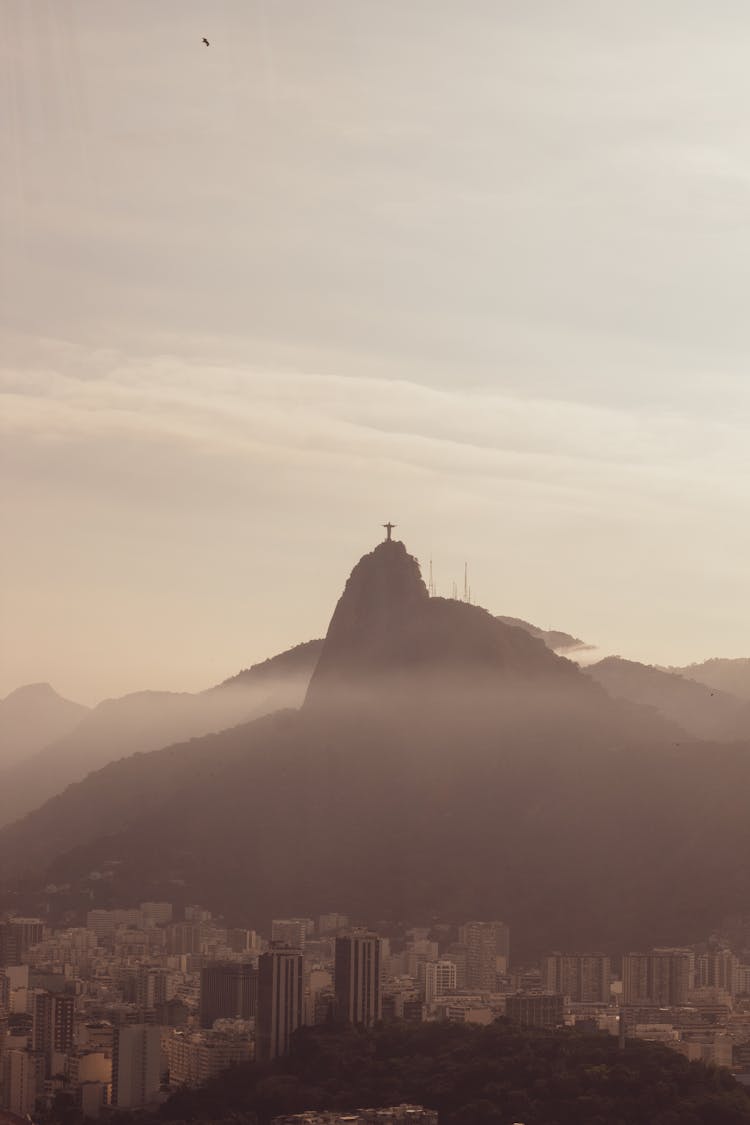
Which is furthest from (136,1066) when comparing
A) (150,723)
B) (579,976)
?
(150,723)

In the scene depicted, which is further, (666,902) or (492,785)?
(492,785)

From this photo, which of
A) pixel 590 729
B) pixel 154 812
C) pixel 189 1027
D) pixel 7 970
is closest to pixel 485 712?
pixel 590 729

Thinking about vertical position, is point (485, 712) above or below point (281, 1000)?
above

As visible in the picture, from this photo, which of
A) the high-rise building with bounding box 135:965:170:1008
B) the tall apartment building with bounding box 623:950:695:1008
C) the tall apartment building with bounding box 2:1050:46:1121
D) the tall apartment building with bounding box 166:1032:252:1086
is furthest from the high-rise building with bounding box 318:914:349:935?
the tall apartment building with bounding box 2:1050:46:1121

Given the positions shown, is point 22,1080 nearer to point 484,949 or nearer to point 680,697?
point 484,949

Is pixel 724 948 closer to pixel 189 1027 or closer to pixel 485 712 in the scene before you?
pixel 485 712
